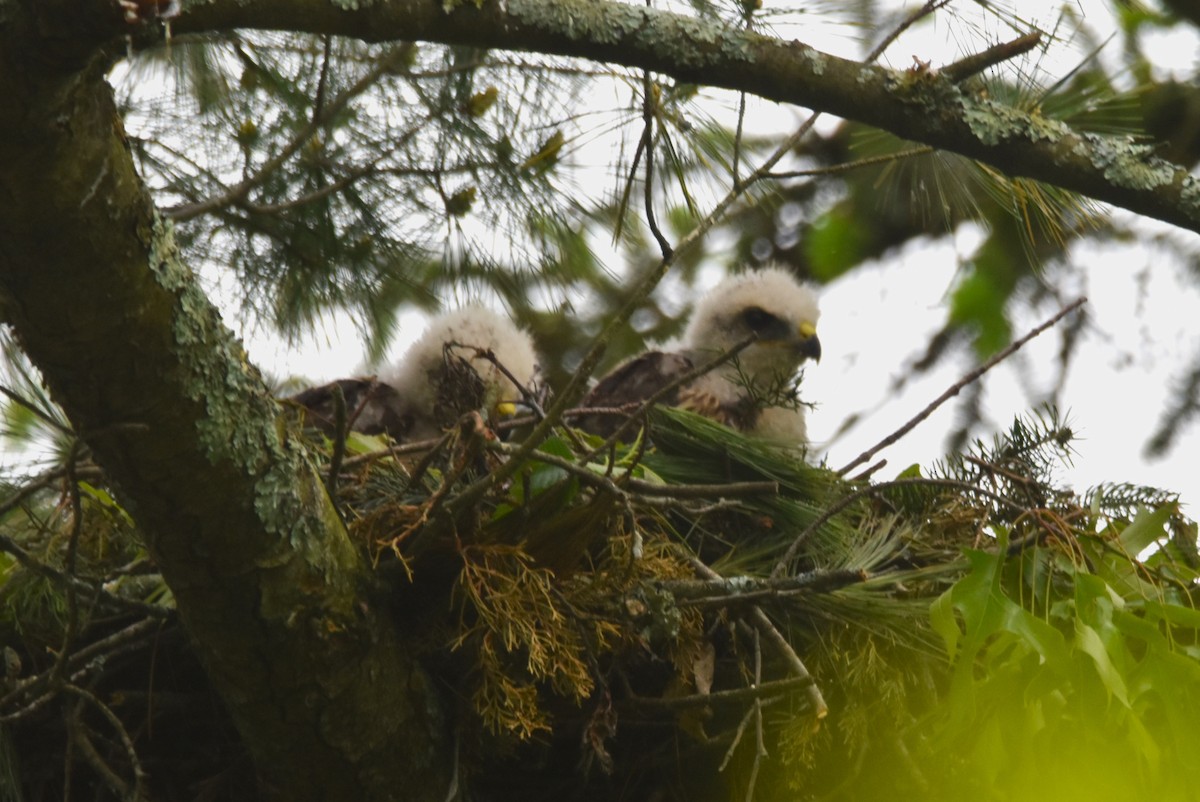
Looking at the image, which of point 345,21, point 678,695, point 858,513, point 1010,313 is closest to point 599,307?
point 1010,313

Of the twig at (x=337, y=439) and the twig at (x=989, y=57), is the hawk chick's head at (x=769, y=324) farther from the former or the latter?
the twig at (x=337, y=439)

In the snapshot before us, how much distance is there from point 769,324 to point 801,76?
2.22 m

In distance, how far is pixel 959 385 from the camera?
275 cm

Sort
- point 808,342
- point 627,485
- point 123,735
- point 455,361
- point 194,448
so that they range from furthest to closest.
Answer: point 808,342
point 455,361
point 627,485
point 123,735
point 194,448

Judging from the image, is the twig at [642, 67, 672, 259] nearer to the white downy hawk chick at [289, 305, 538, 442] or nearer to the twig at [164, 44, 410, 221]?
the twig at [164, 44, 410, 221]

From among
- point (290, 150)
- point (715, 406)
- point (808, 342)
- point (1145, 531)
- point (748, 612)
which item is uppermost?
point (290, 150)

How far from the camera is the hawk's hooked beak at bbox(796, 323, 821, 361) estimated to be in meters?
4.48

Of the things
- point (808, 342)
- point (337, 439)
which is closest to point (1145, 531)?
point (337, 439)

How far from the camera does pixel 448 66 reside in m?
3.48

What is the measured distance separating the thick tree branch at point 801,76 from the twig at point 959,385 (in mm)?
274

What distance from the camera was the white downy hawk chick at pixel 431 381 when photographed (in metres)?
3.78

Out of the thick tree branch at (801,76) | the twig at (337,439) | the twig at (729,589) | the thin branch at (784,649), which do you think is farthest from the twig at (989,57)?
the twig at (337,439)

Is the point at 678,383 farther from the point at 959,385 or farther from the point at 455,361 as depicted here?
the point at 455,361

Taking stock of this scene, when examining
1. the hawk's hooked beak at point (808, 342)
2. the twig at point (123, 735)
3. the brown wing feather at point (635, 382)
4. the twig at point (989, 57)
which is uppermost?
the hawk's hooked beak at point (808, 342)
